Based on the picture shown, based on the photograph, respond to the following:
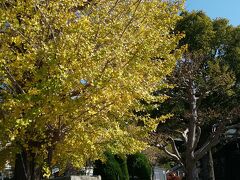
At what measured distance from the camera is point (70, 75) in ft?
21.0

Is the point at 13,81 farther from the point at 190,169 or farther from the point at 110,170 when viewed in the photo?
the point at 190,169

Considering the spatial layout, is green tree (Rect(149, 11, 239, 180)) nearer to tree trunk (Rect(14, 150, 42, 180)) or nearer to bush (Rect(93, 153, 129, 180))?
bush (Rect(93, 153, 129, 180))

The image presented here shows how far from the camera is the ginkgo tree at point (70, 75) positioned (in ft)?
21.0

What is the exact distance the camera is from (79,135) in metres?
7.02

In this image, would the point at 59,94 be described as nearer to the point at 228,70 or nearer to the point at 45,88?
the point at 45,88

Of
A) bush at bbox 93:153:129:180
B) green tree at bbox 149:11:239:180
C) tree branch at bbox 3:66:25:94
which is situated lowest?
bush at bbox 93:153:129:180

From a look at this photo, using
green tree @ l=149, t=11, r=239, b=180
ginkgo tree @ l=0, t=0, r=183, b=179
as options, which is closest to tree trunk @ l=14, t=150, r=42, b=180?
ginkgo tree @ l=0, t=0, r=183, b=179

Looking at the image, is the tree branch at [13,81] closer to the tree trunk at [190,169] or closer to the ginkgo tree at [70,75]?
the ginkgo tree at [70,75]

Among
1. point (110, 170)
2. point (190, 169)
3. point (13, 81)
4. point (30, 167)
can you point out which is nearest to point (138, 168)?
point (190, 169)

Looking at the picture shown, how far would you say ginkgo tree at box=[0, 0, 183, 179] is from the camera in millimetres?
6387

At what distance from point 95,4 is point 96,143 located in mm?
2862

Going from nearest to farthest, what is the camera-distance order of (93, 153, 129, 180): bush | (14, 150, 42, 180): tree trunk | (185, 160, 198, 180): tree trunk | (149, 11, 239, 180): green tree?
(14, 150, 42, 180): tree trunk
(93, 153, 129, 180): bush
(185, 160, 198, 180): tree trunk
(149, 11, 239, 180): green tree

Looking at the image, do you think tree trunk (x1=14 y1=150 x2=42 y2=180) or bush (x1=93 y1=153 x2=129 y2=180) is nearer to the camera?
tree trunk (x1=14 y1=150 x2=42 y2=180)

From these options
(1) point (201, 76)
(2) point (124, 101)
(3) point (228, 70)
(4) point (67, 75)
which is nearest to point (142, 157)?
(1) point (201, 76)
